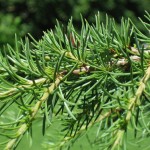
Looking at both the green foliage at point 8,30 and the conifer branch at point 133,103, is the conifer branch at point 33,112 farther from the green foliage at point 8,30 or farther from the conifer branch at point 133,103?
the green foliage at point 8,30

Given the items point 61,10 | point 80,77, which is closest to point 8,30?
point 61,10

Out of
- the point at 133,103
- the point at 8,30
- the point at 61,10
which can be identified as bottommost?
the point at 133,103

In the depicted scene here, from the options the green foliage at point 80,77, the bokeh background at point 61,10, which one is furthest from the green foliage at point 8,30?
the green foliage at point 80,77

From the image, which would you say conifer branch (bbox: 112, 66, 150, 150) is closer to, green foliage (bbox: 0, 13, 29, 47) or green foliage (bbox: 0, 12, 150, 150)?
green foliage (bbox: 0, 12, 150, 150)

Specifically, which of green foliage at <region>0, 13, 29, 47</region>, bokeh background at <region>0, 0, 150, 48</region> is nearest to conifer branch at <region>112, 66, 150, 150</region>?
green foliage at <region>0, 13, 29, 47</region>

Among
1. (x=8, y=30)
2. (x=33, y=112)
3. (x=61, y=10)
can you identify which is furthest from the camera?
(x=61, y=10)

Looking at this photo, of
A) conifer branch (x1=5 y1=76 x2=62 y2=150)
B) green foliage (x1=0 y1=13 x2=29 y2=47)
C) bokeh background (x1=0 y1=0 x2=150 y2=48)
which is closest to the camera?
conifer branch (x1=5 y1=76 x2=62 y2=150)

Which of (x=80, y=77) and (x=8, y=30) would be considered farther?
(x=8, y=30)

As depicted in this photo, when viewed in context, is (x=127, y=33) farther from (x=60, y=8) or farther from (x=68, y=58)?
(x=60, y=8)

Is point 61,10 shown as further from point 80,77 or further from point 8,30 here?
point 80,77
